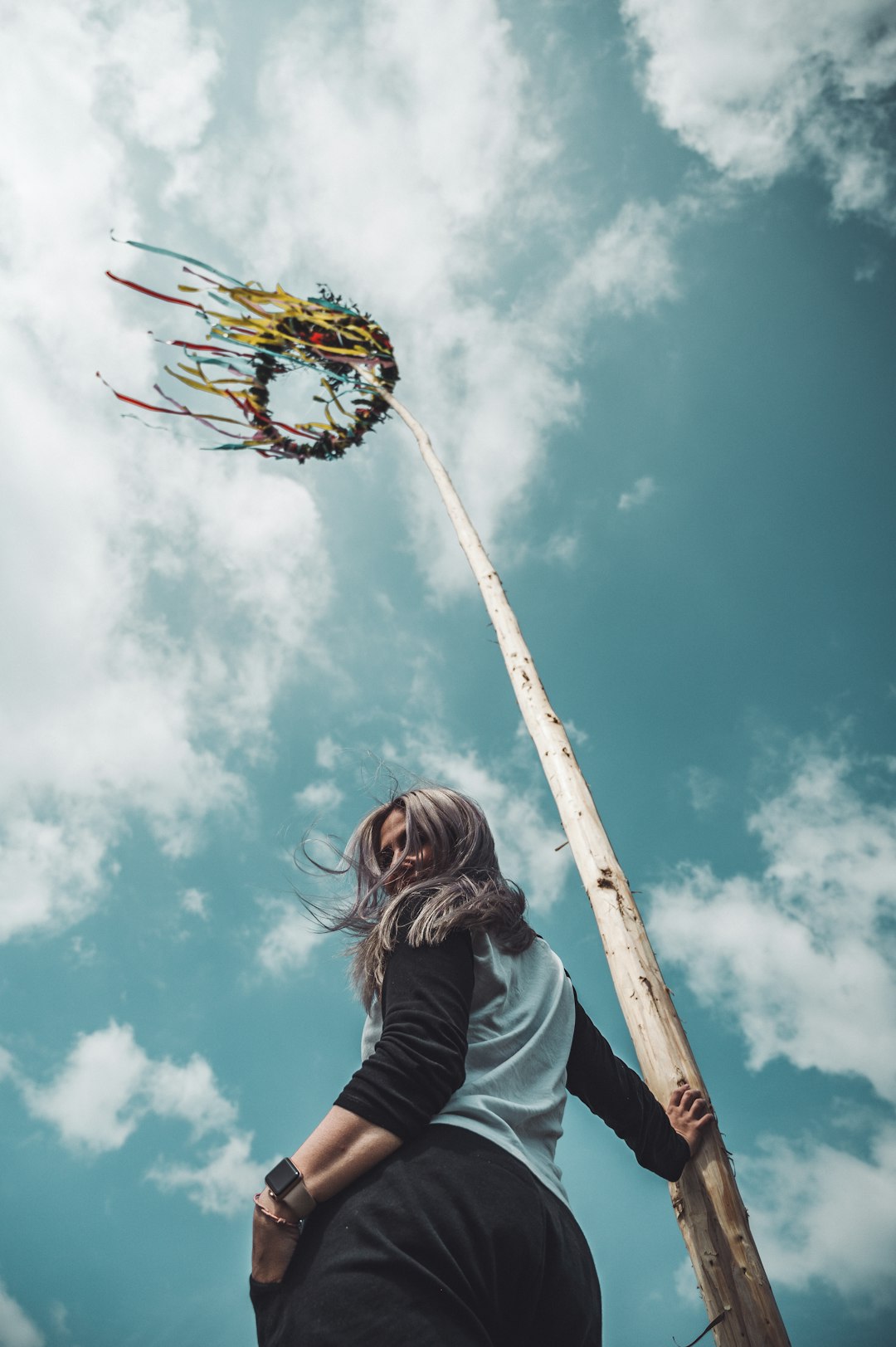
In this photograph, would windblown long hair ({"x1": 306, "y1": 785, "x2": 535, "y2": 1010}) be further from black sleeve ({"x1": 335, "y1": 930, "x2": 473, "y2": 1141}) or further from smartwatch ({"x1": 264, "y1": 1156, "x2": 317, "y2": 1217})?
smartwatch ({"x1": 264, "y1": 1156, "x2": 317, "y2": 1217})

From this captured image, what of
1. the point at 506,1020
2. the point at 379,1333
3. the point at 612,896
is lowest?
the point at 379,1333

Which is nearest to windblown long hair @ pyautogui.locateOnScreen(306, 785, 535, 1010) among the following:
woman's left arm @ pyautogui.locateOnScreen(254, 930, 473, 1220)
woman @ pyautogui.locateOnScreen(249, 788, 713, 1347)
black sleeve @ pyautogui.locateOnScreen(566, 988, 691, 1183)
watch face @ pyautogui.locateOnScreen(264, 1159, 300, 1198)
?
woman @ pyautogui.locateOnScreen(249, 788, 713, 1347)

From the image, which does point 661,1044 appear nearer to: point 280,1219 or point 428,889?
point 428,889

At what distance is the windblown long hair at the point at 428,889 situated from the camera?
1.83m

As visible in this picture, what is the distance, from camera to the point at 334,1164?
140 centimetres

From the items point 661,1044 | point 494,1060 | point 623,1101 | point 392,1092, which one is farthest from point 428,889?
point 661,1044

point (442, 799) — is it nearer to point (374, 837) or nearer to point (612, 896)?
point (374, 837)

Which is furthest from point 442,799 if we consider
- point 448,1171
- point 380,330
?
point 380,330

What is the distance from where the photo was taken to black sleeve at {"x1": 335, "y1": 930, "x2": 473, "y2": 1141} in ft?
4.70

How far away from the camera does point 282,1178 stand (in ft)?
4.52

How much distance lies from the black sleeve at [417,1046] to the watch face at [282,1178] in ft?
0.47

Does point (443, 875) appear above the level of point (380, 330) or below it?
below

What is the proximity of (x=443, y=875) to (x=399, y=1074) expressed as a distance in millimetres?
637

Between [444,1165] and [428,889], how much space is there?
0.66 meters
